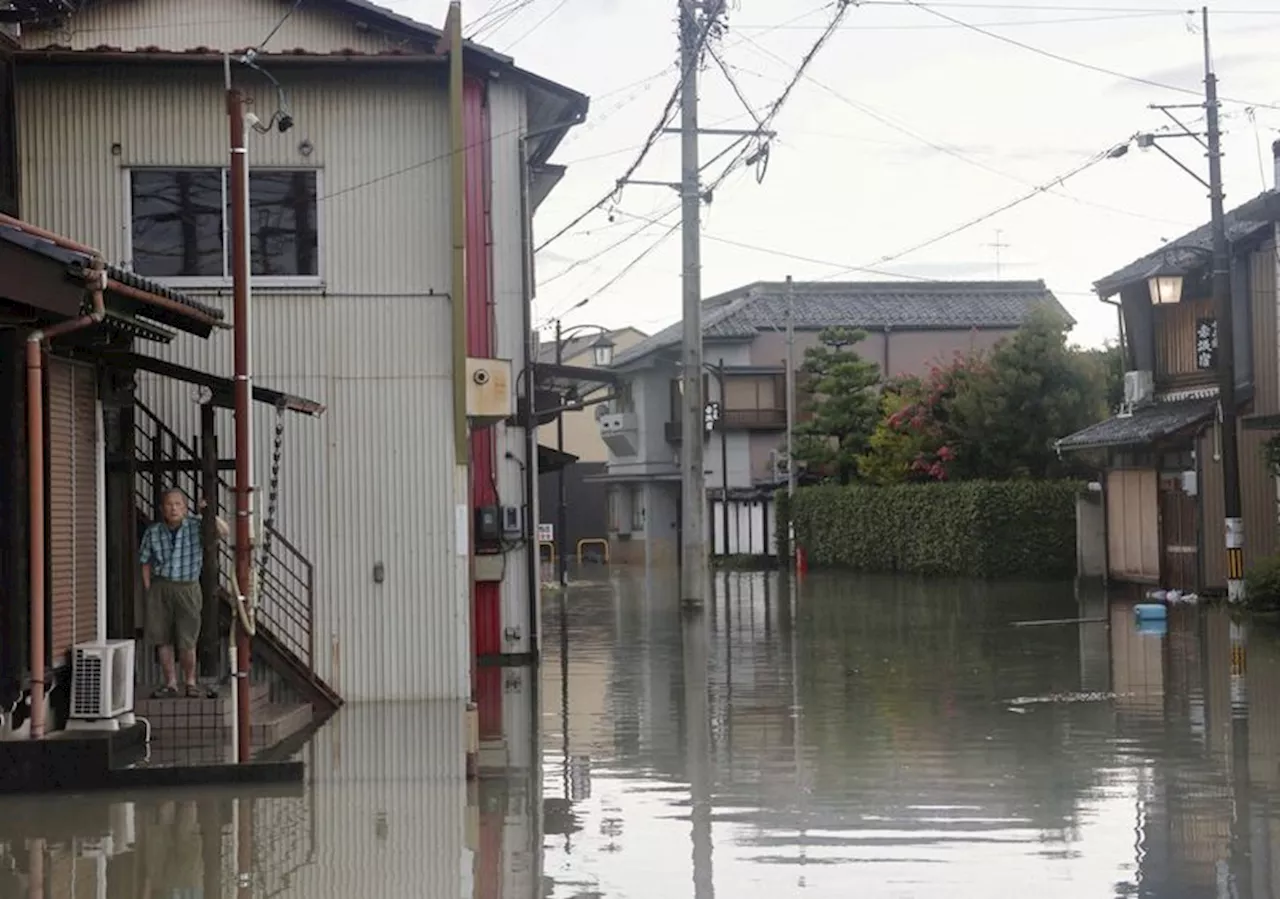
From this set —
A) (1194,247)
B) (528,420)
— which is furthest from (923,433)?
(528,420)

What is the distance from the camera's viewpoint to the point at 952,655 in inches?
869

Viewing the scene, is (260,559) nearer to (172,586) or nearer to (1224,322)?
(172,586)

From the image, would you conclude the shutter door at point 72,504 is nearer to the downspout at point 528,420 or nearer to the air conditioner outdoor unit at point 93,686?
the air conditioner outdoor unit at point 93,686

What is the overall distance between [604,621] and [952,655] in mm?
9727

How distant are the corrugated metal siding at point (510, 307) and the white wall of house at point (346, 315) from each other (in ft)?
8.27

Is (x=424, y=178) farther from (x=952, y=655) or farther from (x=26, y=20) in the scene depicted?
(x=952, y=655)

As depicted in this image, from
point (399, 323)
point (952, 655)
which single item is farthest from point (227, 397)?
point (952, 655)

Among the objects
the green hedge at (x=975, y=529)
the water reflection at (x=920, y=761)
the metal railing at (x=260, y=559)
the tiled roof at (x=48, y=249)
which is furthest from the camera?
the green hedge at (x=975, y=529)

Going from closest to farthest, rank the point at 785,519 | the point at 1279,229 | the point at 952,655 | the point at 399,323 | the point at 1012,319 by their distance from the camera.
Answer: the point at 399,323 < the point at 952,655 < the point at 1279,229 < the point at 785,519 < the point at 1012,319

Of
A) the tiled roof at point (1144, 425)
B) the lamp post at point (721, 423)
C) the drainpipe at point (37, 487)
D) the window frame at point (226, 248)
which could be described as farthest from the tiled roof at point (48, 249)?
the lamp post at point (721, 423)

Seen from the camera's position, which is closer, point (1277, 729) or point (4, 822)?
point (4, 822)

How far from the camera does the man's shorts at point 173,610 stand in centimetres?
1395

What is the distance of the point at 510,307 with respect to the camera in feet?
69.1

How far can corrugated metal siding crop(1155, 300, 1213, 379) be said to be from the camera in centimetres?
3347
